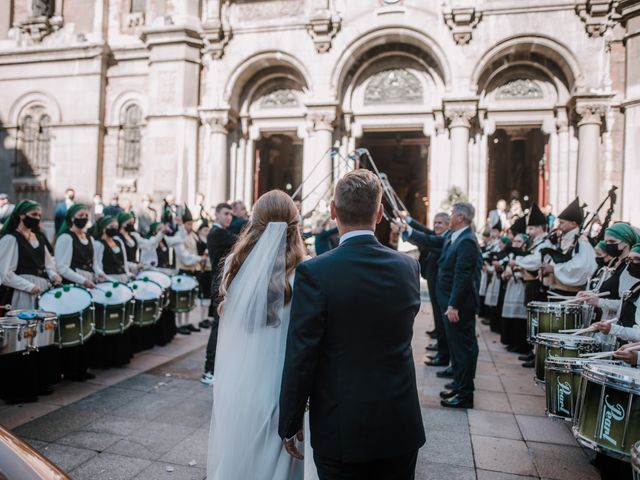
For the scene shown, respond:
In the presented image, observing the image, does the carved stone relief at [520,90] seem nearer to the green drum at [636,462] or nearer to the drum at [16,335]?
the drum at [16,335]

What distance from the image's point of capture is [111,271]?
709 cm

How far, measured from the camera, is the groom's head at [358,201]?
220 cm

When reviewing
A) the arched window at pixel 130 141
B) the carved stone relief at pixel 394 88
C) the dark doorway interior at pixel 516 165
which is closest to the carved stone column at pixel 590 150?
the dark doorway interior at pixel 516 165

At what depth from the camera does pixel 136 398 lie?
5309 mm

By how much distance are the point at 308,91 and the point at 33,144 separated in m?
11.4

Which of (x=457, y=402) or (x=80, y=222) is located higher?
(x=80, y=222)

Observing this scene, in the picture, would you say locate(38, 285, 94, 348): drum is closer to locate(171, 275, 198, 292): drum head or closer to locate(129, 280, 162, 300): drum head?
locate(129, 280, 162, 300): drum head

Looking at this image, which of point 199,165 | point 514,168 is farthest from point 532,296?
point 514,168

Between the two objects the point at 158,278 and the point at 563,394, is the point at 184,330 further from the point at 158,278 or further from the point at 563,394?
the point at 563,394

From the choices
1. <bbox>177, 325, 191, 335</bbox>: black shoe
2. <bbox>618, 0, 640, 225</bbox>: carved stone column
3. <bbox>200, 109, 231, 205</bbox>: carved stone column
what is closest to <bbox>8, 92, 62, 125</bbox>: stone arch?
<bbox>200, 109, 231, 205</bbox>: carved stone column

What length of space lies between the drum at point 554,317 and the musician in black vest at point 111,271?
523cm

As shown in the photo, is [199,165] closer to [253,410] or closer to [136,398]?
[136,398]

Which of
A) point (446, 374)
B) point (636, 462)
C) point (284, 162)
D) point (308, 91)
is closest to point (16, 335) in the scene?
point (636, 462)

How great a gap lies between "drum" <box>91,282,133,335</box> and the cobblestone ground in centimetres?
69
